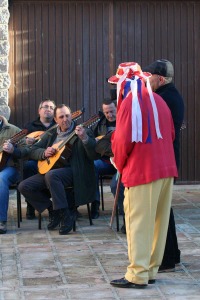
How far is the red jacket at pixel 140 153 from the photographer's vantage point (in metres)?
5.86

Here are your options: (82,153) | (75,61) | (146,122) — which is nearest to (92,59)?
(75,61)

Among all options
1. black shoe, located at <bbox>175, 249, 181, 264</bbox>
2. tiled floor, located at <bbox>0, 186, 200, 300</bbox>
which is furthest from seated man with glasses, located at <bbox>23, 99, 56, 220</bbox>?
black shoe, located at <bbox>175, 249, 181, 264</bbox>

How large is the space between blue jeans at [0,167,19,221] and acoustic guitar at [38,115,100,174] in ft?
0.95

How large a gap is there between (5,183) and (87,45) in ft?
10.2

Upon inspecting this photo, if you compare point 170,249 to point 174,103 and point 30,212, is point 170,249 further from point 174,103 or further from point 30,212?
point 30,212

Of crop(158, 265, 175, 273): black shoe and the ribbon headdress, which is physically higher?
the ribbon headdress

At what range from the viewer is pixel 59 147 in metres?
8.25

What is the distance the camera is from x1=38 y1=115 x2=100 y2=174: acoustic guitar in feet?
26.9

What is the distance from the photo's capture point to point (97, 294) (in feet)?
19.3

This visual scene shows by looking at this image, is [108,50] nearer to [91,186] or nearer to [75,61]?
[75,61]

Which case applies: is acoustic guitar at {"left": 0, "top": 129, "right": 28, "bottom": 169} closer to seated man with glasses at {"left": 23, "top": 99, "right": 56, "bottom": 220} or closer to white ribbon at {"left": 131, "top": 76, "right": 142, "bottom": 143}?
seated man with glasses at {"left": 23, "top": 99, "right": 56, "bottom": 220}

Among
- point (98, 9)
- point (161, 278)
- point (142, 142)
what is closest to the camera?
point (142, 142)

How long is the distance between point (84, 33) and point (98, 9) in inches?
14.8

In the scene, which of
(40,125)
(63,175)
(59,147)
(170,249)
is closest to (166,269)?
(170,249)
